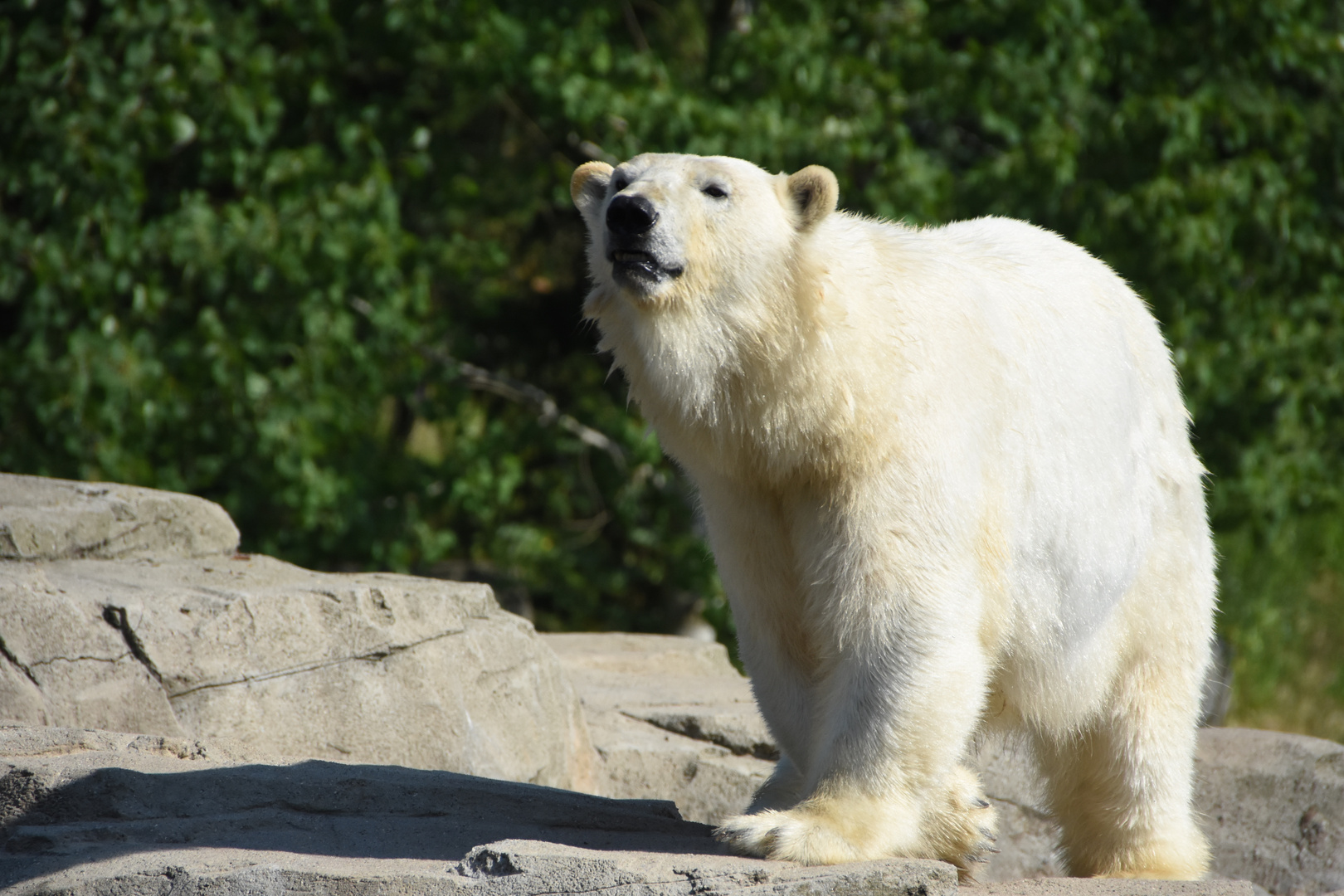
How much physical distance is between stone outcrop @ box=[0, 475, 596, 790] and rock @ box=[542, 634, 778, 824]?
0.60 feet

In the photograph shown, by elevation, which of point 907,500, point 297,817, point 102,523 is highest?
point 907,500

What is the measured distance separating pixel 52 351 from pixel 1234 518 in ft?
20.5

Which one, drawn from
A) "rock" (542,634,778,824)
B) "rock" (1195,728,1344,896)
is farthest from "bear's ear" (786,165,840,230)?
"rock" (1195,728,1344,896)

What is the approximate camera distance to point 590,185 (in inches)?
139

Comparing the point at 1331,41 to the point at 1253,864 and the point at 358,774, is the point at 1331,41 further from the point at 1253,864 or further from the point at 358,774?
the point at 358,774

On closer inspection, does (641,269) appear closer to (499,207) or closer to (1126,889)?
(1126,889)

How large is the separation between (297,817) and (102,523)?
6.31ft

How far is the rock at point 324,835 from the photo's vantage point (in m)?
2.66

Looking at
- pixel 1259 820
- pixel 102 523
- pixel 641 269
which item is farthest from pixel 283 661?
pixel 1259 820

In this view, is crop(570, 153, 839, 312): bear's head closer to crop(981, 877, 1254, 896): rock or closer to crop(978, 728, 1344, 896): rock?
crop(981, 877, 1254, 896): rock

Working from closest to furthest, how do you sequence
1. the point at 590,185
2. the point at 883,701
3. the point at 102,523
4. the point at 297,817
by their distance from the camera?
the point at 883,701 < the point at 297,817 < the point at 590,185 < the point at 102,523

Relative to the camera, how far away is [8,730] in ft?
11.8

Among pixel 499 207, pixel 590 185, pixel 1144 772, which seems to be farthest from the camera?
pixel 499 207

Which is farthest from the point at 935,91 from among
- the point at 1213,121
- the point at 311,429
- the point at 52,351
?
the point at 52,351
